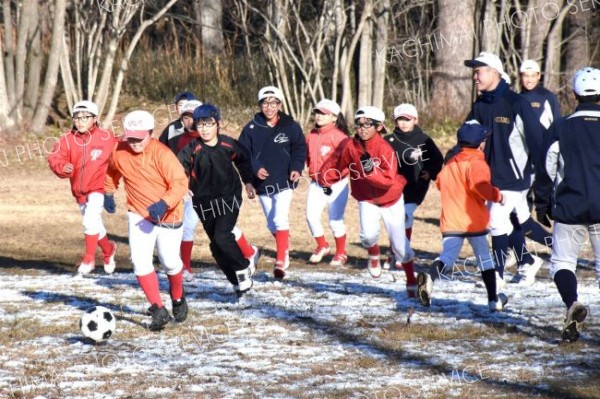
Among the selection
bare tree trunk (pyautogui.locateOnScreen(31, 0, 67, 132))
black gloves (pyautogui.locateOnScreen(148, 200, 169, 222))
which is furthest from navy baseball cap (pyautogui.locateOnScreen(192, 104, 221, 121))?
bare tree trunk (pyautogui.locateOnScreen(31, 0, 67, 132))

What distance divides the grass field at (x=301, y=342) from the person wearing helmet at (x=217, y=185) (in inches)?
15.5

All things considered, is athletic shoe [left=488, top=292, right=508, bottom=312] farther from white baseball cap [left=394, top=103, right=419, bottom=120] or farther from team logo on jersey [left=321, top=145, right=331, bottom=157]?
team logo on jersey [left=321, top=145, right=331, bottom=157]

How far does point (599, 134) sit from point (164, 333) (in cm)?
362

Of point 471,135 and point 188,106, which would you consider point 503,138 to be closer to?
point 471,135

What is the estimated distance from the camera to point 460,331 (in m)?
9.02

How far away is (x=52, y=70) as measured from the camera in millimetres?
23391

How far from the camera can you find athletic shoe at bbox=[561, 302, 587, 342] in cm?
820

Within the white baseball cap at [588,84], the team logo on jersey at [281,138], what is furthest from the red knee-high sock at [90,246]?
the white baseball cap at [588,84]

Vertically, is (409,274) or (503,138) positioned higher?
(503,138)

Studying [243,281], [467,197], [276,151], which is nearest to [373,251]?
[276,151]

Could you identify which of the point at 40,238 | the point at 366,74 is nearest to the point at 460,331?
the point at 40,238

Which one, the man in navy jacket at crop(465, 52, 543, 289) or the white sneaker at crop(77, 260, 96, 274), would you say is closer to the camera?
the man in navy jacket at crop(465, 52, 543, 289)

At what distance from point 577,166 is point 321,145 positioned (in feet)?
17.2

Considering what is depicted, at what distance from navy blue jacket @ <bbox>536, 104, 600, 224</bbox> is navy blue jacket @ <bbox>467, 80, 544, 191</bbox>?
72.9 inches
